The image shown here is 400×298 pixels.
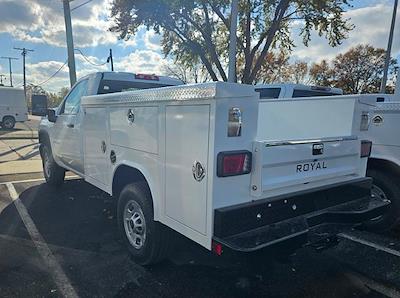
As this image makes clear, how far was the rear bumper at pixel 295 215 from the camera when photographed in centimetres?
241

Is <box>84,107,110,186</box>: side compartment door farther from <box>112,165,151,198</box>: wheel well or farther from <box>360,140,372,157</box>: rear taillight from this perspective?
<box>360,140,372,157</box>: rear taillight

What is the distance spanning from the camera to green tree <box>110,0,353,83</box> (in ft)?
58.2

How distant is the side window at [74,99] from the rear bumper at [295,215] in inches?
145

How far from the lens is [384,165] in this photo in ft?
14.5

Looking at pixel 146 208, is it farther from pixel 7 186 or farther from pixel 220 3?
pixel 220 3

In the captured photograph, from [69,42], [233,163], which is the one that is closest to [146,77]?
[233,163]

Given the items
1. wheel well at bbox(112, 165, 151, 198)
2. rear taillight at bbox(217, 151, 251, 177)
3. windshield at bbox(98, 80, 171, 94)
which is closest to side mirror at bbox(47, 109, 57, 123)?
windshield at bbox(98, 80, 171, 94)

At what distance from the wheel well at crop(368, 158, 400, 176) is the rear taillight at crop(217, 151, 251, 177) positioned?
2.78 meters

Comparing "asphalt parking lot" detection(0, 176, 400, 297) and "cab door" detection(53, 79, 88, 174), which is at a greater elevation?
"cab door" detection(53, 79, 88, 174)

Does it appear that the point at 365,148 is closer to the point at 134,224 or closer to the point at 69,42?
the point at 134,224

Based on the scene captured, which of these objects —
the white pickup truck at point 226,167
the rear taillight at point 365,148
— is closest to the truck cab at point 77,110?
the white pickup truck at point 226,167

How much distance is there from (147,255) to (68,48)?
1287 centimetres

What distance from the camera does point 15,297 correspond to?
116 inches

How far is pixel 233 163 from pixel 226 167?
68 millimetres
